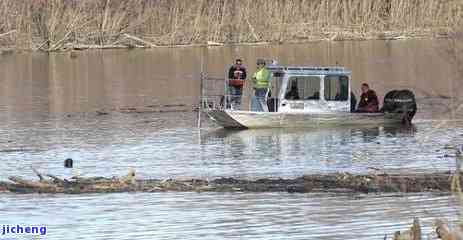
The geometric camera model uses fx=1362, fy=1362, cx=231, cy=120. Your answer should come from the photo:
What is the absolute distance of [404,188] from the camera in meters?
18.2

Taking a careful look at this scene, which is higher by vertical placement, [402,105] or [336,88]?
[336,88]

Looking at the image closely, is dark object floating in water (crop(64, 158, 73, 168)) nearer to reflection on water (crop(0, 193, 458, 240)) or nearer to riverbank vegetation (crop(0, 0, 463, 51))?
reflection on water (crop(0, 193, 458, 240))

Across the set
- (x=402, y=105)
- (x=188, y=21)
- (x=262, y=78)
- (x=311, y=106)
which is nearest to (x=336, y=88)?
(x=311, y=106)

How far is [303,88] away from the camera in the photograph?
32438 mm

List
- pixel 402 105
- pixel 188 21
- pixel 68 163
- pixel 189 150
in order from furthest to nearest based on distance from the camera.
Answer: pixel 188 21 < pixel 402 105 < pixel 189 150 < pixel 68 163

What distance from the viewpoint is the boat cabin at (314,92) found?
105ft

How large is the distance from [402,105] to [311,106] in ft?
7.16

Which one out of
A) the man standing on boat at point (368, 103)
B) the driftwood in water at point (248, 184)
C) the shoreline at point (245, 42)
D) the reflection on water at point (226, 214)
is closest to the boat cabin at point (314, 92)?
the man standing on boat at point (368, 103)

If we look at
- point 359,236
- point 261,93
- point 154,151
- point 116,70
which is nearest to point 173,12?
point 116,70

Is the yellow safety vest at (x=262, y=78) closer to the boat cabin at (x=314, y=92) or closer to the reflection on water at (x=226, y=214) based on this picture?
the boat cabin at (x=314, y=92)

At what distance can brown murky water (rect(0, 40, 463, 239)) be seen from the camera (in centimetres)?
1770

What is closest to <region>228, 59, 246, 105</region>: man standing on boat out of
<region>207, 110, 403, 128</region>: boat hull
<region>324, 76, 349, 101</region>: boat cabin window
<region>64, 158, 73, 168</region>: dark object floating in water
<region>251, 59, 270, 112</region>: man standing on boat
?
<region>251, 59, 270, 112</region>: man standing on boat

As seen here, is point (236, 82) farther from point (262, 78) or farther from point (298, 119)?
point (298, 119)

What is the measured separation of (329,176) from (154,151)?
6.79 metres
